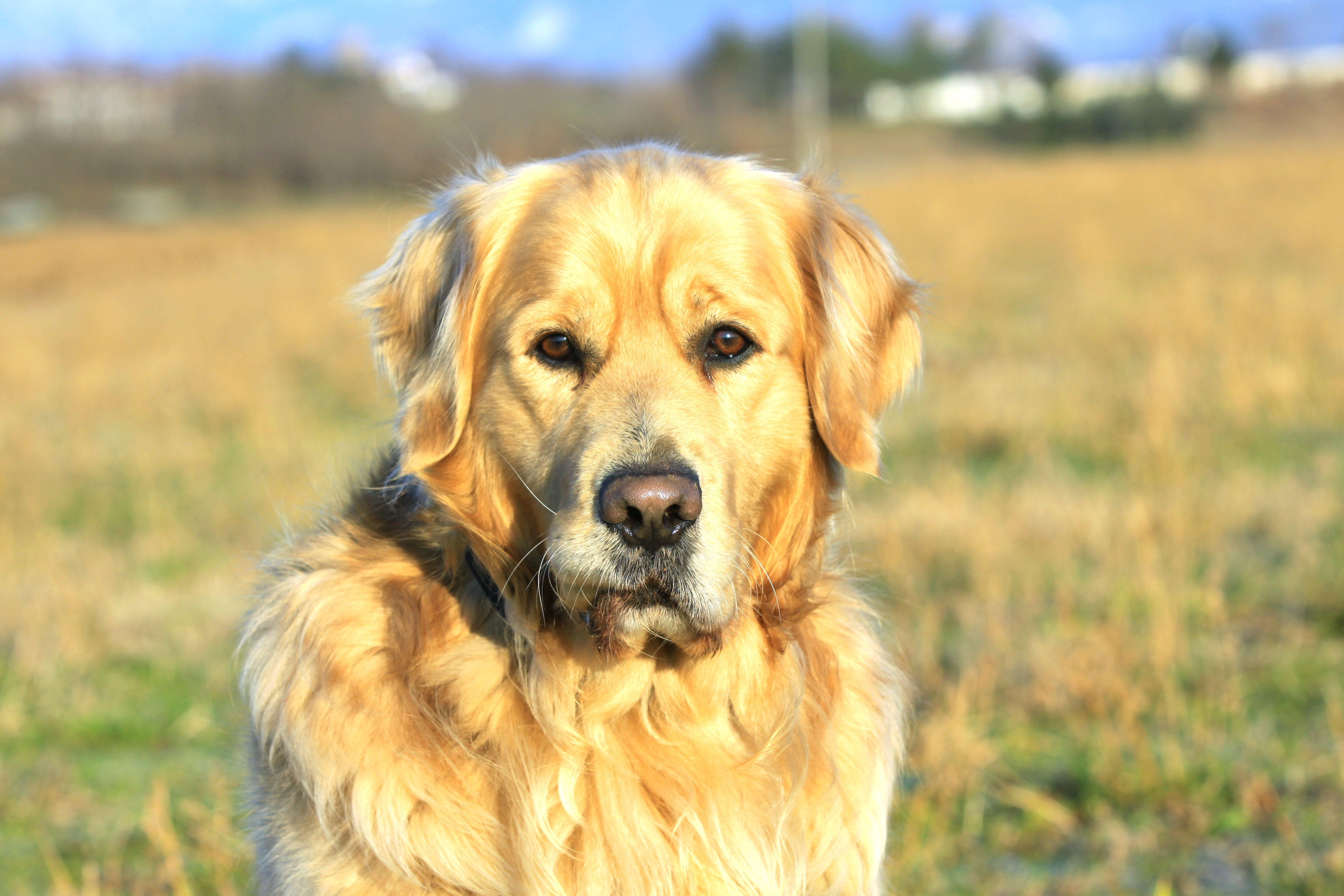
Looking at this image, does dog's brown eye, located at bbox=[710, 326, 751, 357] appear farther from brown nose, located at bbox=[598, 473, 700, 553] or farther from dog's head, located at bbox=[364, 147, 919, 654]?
brown nose, located at bbox=[598, 473, 700, 553]

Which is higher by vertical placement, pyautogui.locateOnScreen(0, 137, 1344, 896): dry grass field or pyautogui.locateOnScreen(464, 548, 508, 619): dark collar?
pyautogui.locateOnScreen(464, 548, 508, 619): dark collar

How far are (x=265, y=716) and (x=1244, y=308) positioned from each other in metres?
10.6

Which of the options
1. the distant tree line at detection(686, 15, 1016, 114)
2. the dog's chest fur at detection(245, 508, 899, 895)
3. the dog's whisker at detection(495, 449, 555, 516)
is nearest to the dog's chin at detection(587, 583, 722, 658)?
→ the dog's chest fur at detection(245, 508, 899, 895)

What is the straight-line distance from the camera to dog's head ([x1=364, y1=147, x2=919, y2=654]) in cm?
243

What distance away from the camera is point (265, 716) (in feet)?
8.70

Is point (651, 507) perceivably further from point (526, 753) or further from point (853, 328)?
point (853, 328)

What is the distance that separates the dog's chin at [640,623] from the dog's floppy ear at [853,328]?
1.81ft

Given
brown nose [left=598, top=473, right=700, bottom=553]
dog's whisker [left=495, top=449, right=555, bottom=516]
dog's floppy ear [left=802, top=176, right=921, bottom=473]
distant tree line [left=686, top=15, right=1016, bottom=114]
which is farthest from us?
distant tree line [left=686, top=15, right=1016, bottom=114]

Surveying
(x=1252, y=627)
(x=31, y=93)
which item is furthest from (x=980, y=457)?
(x=31, y=93)

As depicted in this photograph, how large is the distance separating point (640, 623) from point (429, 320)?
93 centimetres

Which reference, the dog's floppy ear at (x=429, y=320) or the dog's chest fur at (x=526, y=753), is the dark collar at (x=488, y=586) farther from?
the dog's floppy ear at (x=429, y=320)

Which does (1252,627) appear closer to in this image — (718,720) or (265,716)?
(718,720)

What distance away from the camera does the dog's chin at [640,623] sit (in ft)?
8.04

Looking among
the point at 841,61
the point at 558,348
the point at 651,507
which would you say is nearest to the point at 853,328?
the point at 558,348
